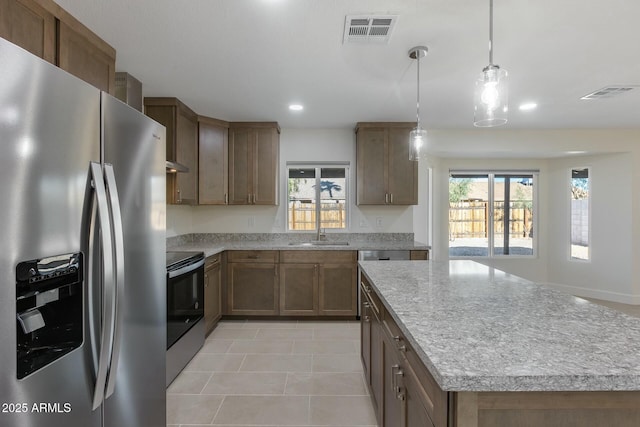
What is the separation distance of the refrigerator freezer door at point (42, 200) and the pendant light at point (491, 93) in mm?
1670

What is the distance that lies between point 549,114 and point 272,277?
12.4ft

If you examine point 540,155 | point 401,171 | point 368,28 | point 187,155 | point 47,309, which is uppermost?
point 368,28

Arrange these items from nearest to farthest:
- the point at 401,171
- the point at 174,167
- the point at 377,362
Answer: the point at 377,362
the point at 174,167
the point at 401,171

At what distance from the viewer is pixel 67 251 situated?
3.21 feet

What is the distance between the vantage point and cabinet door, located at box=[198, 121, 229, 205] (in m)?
3.79

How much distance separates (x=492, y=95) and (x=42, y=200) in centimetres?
185

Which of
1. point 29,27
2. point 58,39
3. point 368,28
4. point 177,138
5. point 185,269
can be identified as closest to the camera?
point 29,27

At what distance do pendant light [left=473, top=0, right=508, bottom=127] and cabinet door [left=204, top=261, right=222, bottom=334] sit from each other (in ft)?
9.01

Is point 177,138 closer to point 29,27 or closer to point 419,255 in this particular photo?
point 29,27

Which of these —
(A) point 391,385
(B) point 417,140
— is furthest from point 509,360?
(B) point 417,140

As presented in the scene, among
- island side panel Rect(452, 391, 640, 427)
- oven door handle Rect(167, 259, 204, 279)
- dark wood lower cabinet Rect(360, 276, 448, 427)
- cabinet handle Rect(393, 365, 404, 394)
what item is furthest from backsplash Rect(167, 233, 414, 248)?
island side panel Rect(452, 391, 640, 427)

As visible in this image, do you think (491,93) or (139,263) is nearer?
(139,263)

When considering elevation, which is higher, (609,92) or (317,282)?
(609,92)

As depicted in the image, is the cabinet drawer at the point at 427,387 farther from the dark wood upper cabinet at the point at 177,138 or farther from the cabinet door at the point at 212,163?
the cabinet door at the point at 212,163
